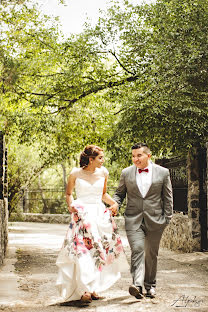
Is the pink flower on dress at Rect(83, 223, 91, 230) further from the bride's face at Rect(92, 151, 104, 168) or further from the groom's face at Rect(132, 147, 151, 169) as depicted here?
the groom's face at Rect(132, 147, 151, 169)

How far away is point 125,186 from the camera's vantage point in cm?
626

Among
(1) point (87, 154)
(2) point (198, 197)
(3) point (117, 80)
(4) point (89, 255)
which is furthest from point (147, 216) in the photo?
(3) point (117, 80)

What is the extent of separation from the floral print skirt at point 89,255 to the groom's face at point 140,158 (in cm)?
73

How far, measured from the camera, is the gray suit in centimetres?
604

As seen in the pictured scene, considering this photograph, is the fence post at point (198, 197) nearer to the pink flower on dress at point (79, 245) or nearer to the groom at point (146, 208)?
the groom at point (146, 208)

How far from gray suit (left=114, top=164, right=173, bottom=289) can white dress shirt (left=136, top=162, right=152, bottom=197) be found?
0.18ft

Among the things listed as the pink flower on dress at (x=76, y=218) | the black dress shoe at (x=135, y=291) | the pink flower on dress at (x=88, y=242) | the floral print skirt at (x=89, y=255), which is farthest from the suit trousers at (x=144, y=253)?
the pink flower on dress at (x=76, y=218)

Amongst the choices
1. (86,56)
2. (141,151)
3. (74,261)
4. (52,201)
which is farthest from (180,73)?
(52,201)

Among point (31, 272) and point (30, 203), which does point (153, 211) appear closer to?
point (31, 272)

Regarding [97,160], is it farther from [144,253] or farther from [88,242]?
[144,253]

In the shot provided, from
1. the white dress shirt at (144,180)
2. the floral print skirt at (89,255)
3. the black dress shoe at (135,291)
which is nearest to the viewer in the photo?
the black dress shoe at (135,291)

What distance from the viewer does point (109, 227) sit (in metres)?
6.32

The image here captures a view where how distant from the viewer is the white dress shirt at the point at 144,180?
6.11m

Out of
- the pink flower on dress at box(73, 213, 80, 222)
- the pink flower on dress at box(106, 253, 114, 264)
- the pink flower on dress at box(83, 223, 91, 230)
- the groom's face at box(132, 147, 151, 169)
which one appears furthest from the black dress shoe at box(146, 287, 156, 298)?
the groom's face at box(132, 147, 151, 169)
